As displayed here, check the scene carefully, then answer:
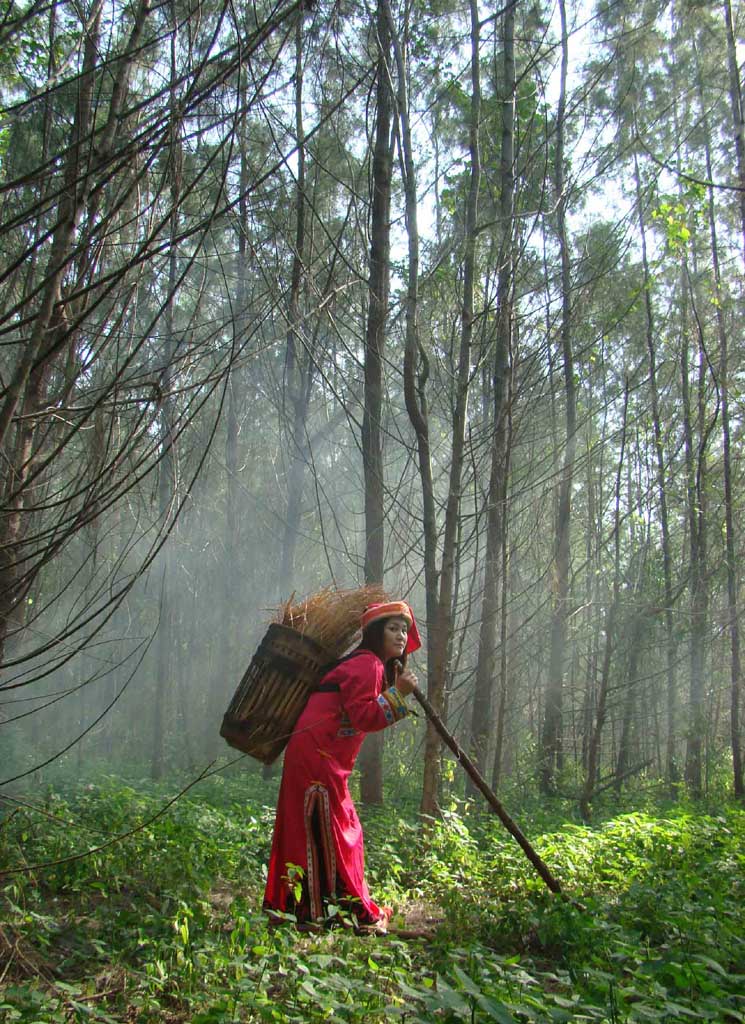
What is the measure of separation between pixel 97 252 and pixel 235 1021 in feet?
7.63

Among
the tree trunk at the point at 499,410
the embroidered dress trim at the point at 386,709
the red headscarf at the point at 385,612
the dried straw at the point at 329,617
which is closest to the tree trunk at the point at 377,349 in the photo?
the tree trunk at the point at 499,410

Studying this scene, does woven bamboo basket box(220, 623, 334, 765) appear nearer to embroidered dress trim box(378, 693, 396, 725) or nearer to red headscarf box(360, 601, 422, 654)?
red headscarf box(360, 601, 422, 654)

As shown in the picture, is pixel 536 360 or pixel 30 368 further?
pixel 536 360

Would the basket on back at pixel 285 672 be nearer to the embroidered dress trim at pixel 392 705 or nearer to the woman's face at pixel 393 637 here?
the woman's face at pixel 393 637

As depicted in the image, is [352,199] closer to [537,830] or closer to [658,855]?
[658,855]

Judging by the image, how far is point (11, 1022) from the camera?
2678 millimetres

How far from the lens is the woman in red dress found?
431 cm

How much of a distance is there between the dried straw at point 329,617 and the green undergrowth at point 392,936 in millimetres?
1413

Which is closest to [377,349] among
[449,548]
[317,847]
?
[449,548]

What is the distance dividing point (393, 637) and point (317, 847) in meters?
1.15

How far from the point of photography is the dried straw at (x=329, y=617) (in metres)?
4.79

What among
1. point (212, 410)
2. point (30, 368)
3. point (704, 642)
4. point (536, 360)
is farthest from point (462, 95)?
point (212, 410)

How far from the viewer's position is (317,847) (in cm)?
436

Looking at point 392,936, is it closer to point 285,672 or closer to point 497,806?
point 497,806
